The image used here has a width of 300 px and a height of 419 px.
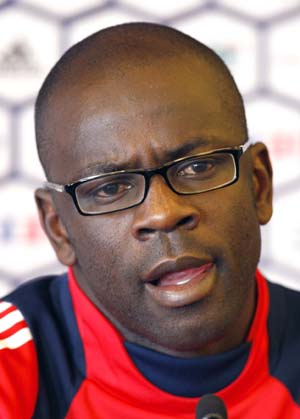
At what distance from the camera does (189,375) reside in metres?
1.08

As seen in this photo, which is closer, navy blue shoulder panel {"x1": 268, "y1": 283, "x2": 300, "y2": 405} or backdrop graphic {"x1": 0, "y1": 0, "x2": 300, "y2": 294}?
navy blue shoulder panel {"x1": 268, "y1": 283, "x2": 300, "y2": 405}

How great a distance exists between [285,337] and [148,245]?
324mm

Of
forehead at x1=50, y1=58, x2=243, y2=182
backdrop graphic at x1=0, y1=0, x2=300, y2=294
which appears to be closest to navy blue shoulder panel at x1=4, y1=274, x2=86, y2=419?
forehead at x1=50, y1=58, x2=243, y2=182

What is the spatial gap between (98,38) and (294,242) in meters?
0.91

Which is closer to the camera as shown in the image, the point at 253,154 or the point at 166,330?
the point at 166,330

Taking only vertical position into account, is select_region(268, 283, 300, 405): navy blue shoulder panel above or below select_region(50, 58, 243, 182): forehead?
below

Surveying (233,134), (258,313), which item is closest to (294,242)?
(258,313)

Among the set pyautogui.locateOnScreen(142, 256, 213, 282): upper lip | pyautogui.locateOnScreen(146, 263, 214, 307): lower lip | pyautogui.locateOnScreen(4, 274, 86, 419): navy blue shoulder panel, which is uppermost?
pyautogui.locateOnScreen(142, 256, 213, 282): upper lip

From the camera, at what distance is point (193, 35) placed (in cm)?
193

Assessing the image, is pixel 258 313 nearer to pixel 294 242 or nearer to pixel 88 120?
pixel 88 120

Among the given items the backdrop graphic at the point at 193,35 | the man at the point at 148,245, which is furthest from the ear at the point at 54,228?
the backdrop graphic at the point at 193,35

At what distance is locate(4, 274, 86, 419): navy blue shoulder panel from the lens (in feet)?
3.52

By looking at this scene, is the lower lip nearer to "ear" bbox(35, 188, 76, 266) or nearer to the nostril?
the nostril

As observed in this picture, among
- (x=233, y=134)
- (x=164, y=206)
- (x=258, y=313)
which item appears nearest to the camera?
(x=164, y=206)
